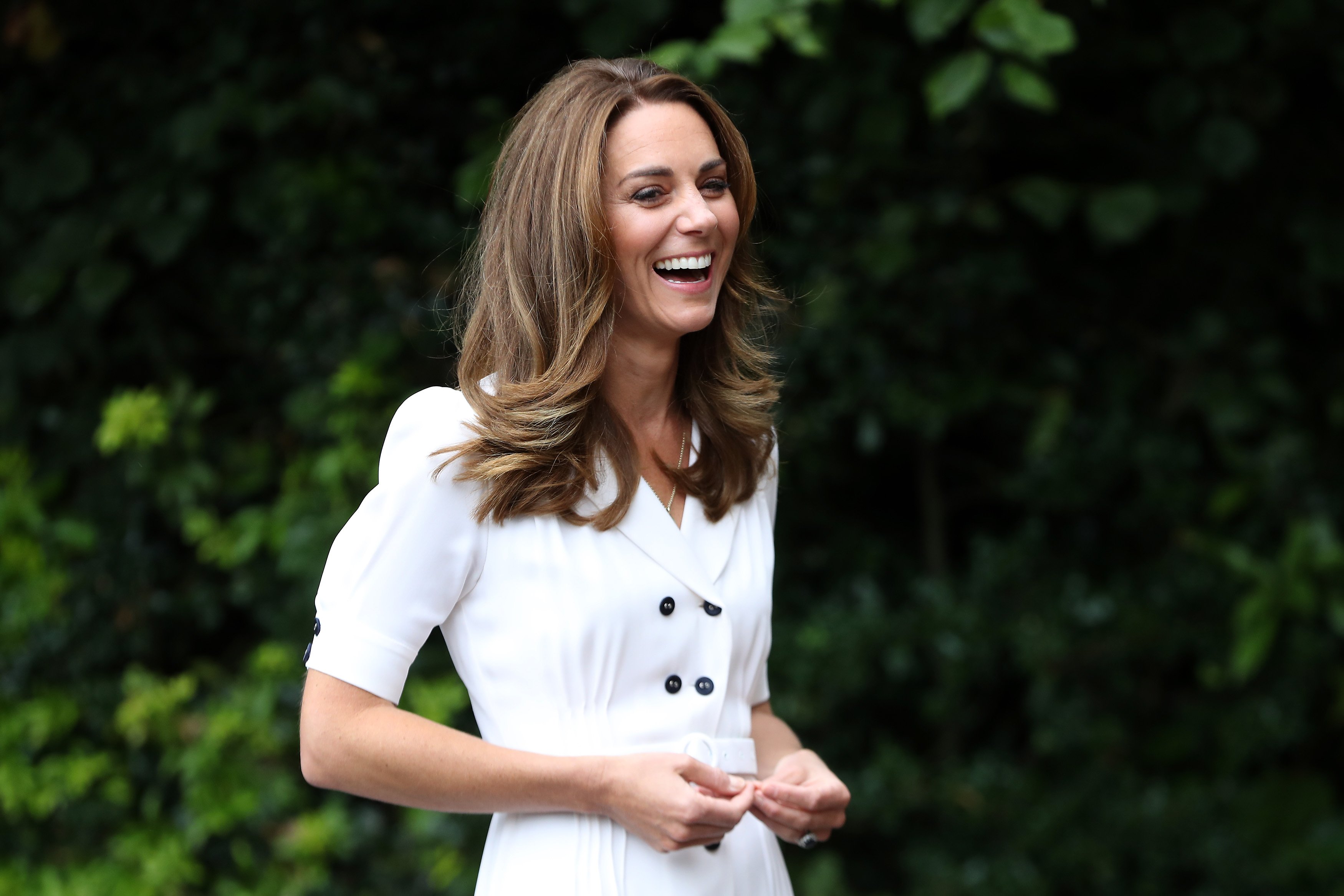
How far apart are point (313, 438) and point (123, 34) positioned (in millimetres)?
1364

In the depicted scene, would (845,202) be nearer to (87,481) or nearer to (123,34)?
(123,34)

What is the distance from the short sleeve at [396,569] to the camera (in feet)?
4.98

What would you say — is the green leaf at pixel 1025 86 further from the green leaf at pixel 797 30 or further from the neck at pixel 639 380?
the neck at pixel 639 380

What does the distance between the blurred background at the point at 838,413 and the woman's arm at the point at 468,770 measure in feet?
6.42

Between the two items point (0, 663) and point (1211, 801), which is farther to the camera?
point (0, 663)

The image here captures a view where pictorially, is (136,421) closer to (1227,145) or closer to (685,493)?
(685,493)

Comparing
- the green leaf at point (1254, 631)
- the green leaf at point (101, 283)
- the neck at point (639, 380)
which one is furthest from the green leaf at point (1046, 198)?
the green leaf at point (101, 283)

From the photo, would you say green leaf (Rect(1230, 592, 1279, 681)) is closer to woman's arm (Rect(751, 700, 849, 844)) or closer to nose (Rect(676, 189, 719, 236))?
woman's arm (Rect(751, 700, 849, 844))

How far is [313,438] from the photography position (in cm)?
374

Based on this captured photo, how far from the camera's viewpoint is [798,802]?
5.27 ft

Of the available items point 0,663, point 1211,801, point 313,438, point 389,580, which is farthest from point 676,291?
point 0,663

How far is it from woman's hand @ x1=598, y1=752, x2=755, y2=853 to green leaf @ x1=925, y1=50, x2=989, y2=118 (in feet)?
5.43

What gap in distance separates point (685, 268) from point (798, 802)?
2.31ft

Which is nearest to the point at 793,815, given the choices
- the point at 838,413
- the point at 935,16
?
the point at 935,16
